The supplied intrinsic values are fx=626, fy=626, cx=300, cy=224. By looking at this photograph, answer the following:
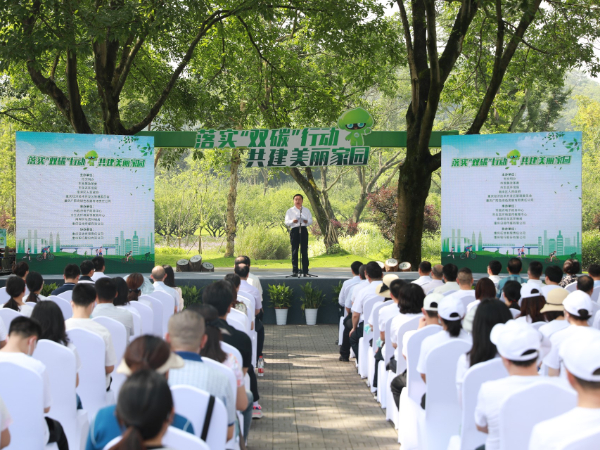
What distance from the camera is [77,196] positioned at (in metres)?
10.4

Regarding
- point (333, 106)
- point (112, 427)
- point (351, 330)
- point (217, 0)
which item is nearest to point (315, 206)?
point (333, 106)

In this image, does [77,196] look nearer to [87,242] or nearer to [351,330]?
[87,242]

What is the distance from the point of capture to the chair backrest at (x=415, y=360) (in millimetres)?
4164

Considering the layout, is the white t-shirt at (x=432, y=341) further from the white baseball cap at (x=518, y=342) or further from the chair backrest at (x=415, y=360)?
the white baseball cap at (x=518, y=342)

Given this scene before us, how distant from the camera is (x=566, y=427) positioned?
78.1 inches

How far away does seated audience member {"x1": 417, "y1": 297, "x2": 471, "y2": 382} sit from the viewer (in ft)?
12.2

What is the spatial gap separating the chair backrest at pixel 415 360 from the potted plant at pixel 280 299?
652 centimetres

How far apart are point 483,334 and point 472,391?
1.01 feet

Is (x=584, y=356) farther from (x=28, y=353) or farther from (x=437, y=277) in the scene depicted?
(x=437, y=277)

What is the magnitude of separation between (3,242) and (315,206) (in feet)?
33.3

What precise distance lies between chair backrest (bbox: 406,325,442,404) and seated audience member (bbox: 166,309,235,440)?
1.71 metres

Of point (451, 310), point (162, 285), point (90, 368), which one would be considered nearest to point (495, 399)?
point (451, 310)

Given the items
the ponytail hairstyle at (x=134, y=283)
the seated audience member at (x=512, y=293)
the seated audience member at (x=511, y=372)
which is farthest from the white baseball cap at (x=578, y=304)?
the ponytail hairstyle at (x=134, y=283)

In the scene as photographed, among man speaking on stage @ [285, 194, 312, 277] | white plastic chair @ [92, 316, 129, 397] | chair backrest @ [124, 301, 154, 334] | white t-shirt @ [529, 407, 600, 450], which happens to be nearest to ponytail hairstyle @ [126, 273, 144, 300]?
chair backrest @ [124, 301, 154, 334]
